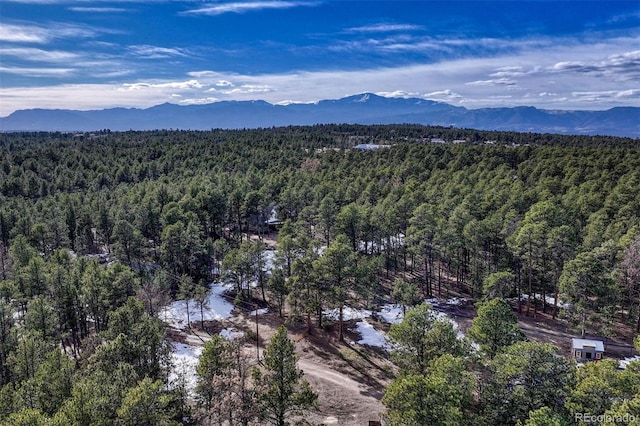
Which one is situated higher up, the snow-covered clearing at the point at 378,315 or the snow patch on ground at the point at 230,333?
the snow-covered clearing at the point at 378,315

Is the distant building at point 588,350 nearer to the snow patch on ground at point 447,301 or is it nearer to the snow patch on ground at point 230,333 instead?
the snow patch on ground at point 447,301

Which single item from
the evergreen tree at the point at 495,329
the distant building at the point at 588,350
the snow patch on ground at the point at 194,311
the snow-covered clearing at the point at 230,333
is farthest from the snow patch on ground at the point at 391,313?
the evergreen tree at the point at 495,329

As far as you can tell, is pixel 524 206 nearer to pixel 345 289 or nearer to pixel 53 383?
pixel 345 289

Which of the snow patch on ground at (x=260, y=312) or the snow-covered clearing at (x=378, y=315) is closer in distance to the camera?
the snow-covered clearing at (x=378, y=315)

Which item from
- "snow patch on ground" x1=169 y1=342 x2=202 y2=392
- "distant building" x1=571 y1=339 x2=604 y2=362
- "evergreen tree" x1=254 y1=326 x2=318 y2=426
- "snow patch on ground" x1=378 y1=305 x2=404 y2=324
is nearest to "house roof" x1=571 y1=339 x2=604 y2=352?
"distant building" x1=571 y1=339 x2=604 y2=362

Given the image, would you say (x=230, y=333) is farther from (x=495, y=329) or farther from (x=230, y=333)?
(x=495, y=329)

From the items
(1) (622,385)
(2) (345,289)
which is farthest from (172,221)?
(1) (622,385)

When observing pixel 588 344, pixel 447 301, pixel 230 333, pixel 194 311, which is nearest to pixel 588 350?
pixel 588 344
